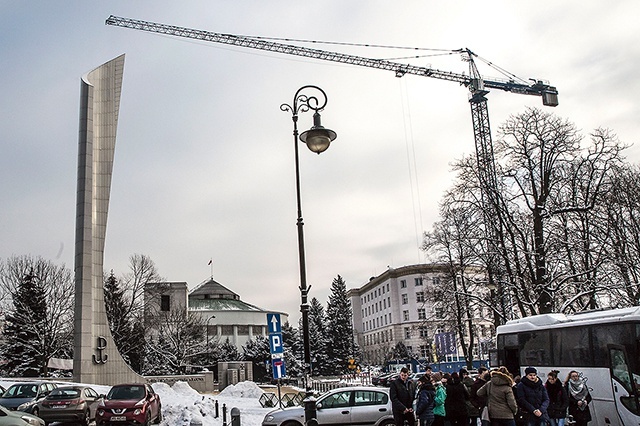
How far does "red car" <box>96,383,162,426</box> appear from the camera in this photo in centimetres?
1852

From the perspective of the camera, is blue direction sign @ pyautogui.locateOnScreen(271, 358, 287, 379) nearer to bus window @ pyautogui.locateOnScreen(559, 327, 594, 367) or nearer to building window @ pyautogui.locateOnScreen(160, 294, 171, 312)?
bus window @ pyautogui.locateOnScreen(559, 327, 594, 367)

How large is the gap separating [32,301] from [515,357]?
44349mm

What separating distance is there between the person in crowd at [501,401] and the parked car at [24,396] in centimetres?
1702

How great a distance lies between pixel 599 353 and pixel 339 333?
247 feet

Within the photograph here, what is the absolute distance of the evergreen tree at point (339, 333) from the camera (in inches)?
3452

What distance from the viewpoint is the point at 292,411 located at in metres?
16.3

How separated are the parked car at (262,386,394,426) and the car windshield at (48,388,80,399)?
326 inches

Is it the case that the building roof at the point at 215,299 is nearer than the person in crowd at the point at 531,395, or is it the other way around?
the person in crowd at the point at 531,395

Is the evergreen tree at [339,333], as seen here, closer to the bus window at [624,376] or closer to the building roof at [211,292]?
the building roof at [211,292]

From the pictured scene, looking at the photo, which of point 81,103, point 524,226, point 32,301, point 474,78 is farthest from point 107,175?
point 474,78

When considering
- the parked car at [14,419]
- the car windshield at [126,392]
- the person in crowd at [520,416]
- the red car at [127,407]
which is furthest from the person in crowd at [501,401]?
the car windshield at [126,392]

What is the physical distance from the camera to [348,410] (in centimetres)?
1630

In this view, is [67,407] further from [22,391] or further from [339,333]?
[339,333]

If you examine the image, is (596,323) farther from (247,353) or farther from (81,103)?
(247,353)
